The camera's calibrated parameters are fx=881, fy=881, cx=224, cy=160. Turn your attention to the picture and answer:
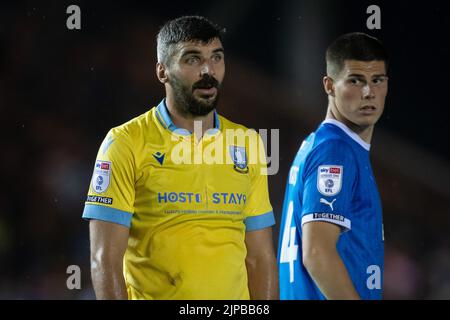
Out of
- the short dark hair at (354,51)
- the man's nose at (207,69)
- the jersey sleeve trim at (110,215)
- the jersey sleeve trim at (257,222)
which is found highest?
the short dark hair at (354,51)

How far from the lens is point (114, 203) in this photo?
3.04 m

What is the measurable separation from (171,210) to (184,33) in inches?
25.7

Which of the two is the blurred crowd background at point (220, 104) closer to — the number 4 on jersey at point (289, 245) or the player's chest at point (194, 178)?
the number 4 on jersey at point (289, 245)

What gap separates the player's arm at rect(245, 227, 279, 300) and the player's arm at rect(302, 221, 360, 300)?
150mm

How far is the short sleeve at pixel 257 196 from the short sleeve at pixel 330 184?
5.6 inches

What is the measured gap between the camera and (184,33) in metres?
3.21

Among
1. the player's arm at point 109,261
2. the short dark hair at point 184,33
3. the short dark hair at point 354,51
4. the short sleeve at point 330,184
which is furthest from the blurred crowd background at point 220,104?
the player's arm at point 109,261

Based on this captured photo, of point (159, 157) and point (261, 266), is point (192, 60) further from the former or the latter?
point (261, 266)

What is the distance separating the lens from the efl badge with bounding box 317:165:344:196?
3.25m

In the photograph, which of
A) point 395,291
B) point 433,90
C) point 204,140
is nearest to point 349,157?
point 204,140

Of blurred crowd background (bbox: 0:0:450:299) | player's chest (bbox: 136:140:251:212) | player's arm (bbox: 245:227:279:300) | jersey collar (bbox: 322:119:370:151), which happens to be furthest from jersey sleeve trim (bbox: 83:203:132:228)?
blurred crowd background (bbox: 0:0:450:299)

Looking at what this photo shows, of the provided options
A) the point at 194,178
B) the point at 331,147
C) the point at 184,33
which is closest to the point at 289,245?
the point at 331,147

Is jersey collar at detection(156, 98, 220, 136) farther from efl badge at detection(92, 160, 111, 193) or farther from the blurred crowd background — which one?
the blurred crowd background

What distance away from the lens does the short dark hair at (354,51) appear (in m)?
3.62
